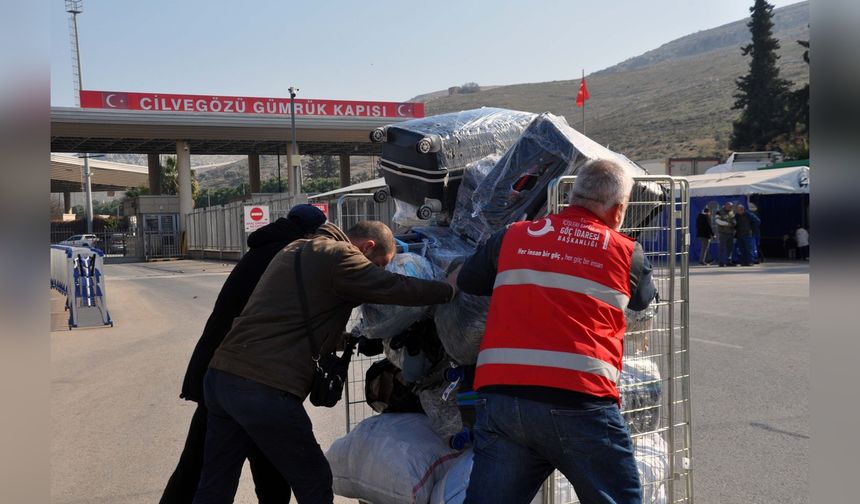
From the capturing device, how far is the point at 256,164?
51.5 meters

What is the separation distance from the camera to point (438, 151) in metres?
4.06

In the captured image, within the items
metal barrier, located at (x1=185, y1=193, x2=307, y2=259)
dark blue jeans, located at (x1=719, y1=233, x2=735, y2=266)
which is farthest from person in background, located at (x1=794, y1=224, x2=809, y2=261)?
metal barrier, located at (x1=185, y1=193, x2=307, y2=259)

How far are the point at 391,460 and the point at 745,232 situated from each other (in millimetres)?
20176

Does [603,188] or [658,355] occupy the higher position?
[603,188]

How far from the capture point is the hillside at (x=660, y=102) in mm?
74438

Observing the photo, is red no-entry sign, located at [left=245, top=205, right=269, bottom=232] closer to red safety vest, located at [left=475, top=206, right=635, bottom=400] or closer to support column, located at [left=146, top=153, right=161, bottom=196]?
red safety vest, located at [left=475, top=206, right=635, bottom=400]

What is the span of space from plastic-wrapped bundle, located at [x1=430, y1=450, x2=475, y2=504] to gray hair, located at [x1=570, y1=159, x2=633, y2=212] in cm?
142

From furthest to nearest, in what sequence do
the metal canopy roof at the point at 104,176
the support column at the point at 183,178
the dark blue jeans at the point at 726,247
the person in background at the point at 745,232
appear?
1. the metal canopy roof at the point at 104,176
2. the support column at the point at 183,178
3. the dark blue jeans at the point at 726,247
4. the person in background at the point at 745,232

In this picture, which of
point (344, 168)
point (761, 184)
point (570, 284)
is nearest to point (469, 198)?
point (570, 284)

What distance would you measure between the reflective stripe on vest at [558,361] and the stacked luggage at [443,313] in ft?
2.19

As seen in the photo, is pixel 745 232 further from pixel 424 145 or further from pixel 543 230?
pixel 543 230

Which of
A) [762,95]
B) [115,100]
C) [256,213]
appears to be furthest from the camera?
[762,95]

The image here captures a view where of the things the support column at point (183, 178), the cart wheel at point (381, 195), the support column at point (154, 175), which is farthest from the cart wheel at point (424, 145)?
the support column at point (154, 175)

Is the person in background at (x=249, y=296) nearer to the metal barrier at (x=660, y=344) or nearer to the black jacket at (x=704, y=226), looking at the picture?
the metal barrier at (x=660, y=344)
